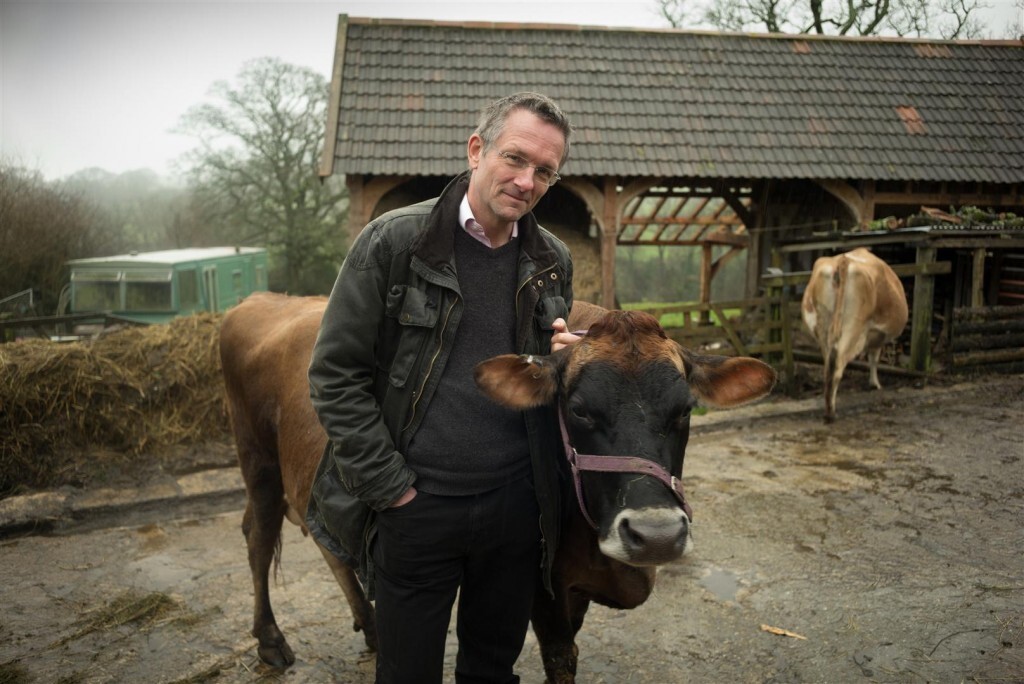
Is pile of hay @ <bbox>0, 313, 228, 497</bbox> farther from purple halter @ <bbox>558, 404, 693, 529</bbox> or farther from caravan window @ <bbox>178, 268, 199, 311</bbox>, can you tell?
caravan window @ <bbox>178, 268, 199, 311</bbox>

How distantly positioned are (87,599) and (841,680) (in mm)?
3916

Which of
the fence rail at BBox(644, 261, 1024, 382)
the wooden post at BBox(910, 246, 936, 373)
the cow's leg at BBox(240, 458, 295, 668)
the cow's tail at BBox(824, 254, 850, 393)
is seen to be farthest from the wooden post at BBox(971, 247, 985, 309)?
the cow's leg at BBox(240, 458, 295, 668)

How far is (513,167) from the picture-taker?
77.2 inches

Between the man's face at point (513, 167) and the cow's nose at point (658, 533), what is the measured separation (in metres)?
0.89

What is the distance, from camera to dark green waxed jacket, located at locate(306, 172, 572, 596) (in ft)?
6.17

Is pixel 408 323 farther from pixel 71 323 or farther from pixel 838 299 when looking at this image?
pixel 71 323

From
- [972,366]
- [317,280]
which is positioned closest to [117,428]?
[972,366]

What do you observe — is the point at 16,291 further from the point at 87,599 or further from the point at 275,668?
the point at 275,668

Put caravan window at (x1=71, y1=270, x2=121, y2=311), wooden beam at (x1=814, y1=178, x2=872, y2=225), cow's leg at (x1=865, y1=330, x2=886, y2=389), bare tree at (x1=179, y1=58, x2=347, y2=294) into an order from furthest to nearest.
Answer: bare tree at (x1=179, y1=58, x2=347, y2=294) < caravan window at (x1=71, y1=270, x2=121, y2=311) < wooden beam at (x1=814, y1=178, x2=872, y2=225) < cow's leg at (x1=865, y1=330, x2=886, y2=389)

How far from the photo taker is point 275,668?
3309mm

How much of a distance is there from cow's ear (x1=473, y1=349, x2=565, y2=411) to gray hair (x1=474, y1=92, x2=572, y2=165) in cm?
59

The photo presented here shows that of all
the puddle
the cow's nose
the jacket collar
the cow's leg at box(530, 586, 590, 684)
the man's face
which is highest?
the man's face

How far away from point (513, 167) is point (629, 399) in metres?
0.72

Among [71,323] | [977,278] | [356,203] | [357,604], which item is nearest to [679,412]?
[357,604]
